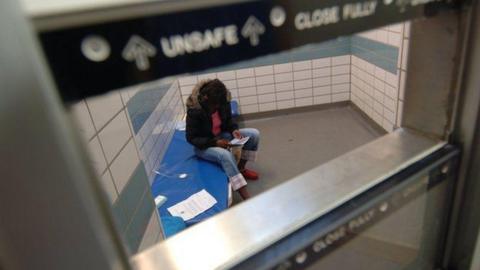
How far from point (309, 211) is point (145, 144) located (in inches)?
72.1

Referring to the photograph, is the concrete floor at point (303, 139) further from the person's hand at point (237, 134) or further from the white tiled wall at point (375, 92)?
the person's hand at point (237, 134)

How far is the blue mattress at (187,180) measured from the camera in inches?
73.8

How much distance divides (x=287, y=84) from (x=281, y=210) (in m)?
3.34

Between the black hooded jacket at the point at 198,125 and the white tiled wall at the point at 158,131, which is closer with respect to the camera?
the white tiled wall at the point at 158,131

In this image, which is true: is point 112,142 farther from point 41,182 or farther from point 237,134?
point 237,134

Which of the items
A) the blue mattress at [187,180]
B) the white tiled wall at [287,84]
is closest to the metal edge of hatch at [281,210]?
the blue mattress at [187,180]

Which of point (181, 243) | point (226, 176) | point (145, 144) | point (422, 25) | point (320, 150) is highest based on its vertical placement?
point (422, 25)

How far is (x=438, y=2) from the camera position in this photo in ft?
1.34

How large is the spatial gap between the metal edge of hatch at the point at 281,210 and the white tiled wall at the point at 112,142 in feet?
1.23

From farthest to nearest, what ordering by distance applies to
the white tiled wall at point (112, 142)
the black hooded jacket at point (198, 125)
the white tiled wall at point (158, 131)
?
1. the black hooded jacket at point (198, 125)
2. the white tiled wall at point (158, 131)
3. the white tiled wall at point (112, 142)

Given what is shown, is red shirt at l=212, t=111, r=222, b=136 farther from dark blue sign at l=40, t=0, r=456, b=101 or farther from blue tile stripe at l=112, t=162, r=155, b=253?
dark blue sign at l=40, t=0, r=456, b=101

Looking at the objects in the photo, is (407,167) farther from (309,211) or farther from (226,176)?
(226,176)

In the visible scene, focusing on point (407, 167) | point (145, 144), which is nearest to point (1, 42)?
point (407, 167)

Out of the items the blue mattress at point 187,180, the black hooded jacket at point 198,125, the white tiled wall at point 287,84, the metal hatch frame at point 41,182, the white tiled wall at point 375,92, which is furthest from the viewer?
the white tiled wall at point 287,84
